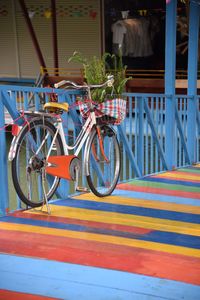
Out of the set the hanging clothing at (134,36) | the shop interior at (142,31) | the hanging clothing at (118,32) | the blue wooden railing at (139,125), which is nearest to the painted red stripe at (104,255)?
the blue wooden railing at (139,125)

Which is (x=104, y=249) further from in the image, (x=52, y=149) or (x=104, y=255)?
(x=52, y=149)

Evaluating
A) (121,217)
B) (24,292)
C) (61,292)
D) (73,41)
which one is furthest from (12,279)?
(73,41)

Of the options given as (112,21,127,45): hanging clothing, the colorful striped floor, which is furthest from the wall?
the colorful striped floor

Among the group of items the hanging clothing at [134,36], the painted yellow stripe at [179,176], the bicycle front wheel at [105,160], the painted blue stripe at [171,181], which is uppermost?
the hanging clothing at [134,36]

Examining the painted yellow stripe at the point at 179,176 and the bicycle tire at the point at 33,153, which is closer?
the bicycle tire at the point at 33,153

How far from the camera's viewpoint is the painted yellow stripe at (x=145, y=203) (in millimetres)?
3339

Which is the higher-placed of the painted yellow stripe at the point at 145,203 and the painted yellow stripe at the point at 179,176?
the painted yellow stripe at the point at 145,203

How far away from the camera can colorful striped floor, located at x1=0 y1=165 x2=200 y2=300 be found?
1.98 metres

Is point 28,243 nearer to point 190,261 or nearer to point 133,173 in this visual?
point 190,261

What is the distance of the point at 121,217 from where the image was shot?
3.08 meters

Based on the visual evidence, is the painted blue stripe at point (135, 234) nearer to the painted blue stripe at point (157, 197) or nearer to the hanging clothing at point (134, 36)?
the painted blue stripe at point (157, 197)

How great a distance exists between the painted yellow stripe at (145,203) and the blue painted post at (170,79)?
1470 mm

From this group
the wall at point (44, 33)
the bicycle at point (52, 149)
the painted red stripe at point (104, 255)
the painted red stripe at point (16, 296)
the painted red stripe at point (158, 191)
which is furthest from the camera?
the wall at point (44, 33)

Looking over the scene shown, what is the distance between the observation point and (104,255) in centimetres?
236
